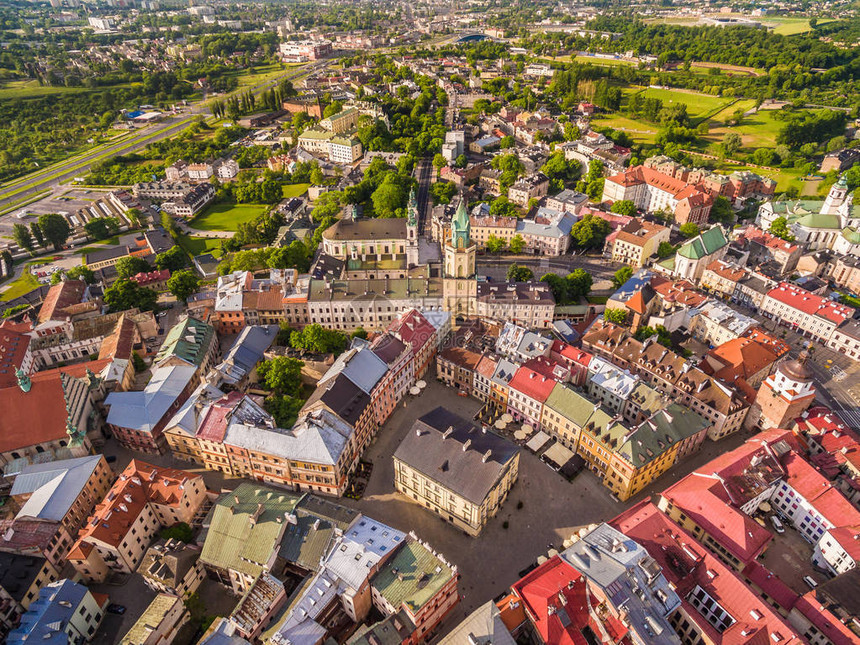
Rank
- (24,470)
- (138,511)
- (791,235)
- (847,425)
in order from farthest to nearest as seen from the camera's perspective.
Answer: (791,235), (847,425), (24,470), (138,511)

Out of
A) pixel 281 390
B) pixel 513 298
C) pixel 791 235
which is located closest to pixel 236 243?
pixel 281 390

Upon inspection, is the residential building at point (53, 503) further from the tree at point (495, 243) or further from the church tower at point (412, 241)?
the tree at point (495, 243)

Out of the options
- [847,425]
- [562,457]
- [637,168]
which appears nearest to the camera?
[562,457]

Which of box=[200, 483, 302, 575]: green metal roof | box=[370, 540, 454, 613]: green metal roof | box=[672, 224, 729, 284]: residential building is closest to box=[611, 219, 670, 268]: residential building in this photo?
box=[672, 224, 729, 284]: residential building

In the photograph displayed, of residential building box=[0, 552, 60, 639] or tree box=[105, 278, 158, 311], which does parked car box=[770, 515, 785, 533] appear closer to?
residential building box=[0, 552, 60, 639]

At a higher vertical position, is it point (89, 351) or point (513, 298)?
point (513, 298)

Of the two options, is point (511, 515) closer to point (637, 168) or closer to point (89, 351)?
point (89, 351)

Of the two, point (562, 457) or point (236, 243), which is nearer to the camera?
point (562, 457)

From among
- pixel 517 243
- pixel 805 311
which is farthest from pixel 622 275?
pixel 805 311
